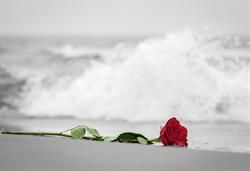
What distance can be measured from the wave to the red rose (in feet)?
0.50

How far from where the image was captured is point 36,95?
1.59 meters

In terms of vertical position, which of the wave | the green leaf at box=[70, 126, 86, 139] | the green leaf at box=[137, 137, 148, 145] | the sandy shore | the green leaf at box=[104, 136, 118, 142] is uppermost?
the wave

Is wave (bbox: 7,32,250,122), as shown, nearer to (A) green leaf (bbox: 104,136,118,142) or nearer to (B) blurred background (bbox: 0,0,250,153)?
(B) blurred background (bbox: 0,0,250,153)

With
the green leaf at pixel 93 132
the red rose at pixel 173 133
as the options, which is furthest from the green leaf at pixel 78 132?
the red rose at pixel 173 133

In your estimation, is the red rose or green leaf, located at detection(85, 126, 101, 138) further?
green leaf, located at detection(85, 126, 101, 138)

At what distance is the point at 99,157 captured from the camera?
1.32 meters

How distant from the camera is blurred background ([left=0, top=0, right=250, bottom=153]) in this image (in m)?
1.43

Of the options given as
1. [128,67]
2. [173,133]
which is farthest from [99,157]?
[128,67]

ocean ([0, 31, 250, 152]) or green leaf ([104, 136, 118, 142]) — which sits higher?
ocean ([0, 31, 250, 152])

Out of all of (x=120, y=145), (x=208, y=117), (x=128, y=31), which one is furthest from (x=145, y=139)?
(x=128, y=31)

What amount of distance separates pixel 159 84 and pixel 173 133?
0.20m

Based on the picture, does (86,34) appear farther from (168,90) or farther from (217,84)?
(217,84)

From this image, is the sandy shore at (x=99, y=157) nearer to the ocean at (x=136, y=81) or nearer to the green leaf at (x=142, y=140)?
the green leaf at (x=142, y=140)

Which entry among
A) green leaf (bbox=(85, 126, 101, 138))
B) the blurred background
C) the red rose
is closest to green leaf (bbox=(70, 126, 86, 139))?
green leaf (bbox=(85, 126, 101, 138))
